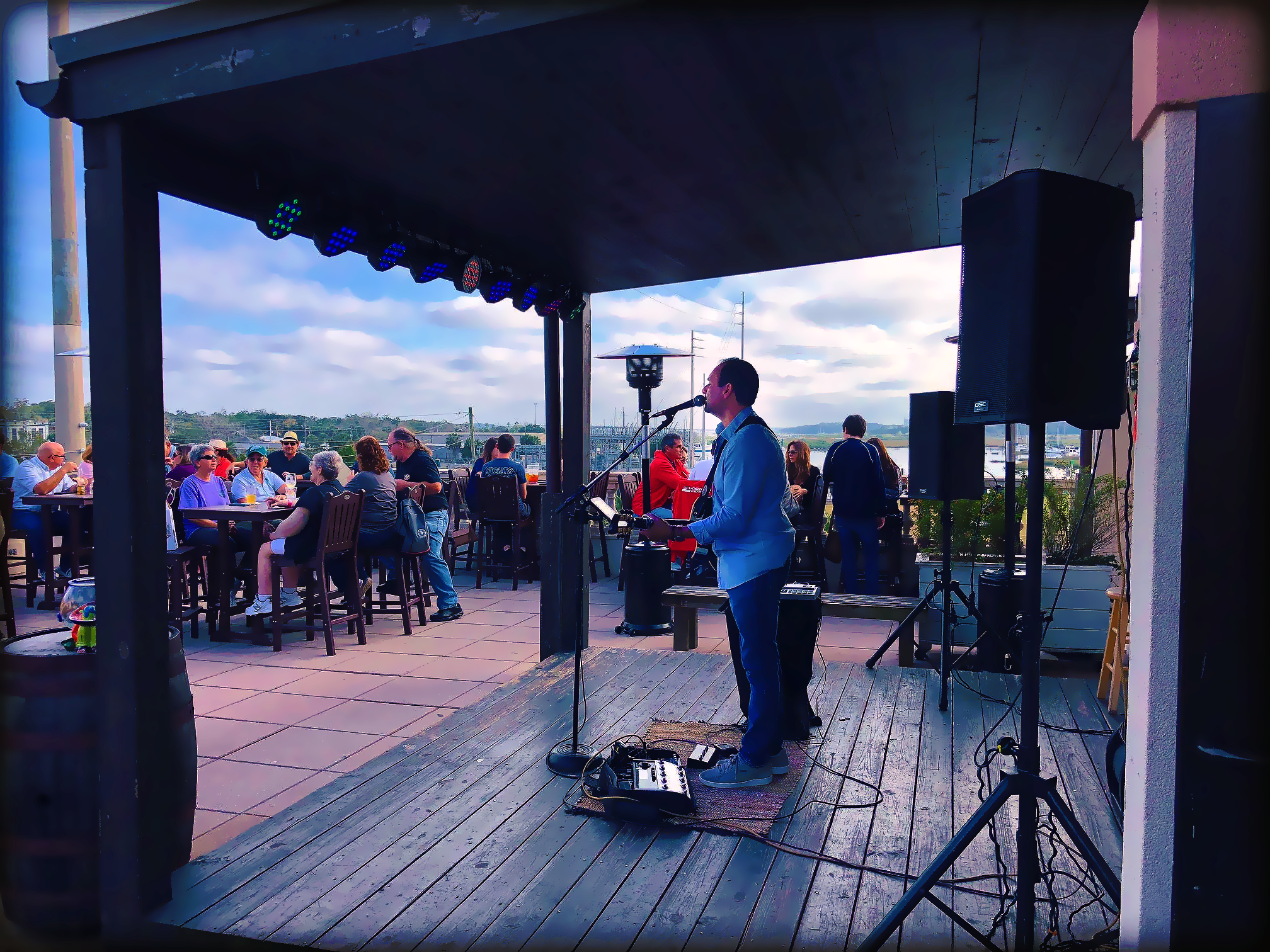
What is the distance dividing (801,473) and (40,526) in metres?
6.72

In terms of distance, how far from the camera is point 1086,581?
5.04 metres

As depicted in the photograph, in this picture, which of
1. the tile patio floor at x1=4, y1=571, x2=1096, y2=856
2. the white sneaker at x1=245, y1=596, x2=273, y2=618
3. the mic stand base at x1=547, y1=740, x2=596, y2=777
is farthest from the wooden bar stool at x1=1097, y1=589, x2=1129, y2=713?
the white sneaker at x1=245, y1=596, x2=273, y2=618

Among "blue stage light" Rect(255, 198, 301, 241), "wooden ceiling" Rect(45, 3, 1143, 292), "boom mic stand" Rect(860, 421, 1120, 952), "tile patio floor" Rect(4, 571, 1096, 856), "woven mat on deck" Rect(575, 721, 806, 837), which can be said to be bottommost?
"tile patio floor" Rect(4, 571, 1096, 856)

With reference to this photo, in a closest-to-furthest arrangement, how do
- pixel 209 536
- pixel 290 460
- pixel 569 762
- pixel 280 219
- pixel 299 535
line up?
pixel 280 219, pixel 569 762, pixel 299 535, pixel 209 536, pixel 290 460

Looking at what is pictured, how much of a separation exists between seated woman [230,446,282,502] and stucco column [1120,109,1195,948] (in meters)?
6.68

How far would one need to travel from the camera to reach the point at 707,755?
128 inches

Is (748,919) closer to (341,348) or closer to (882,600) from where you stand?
(882,600)

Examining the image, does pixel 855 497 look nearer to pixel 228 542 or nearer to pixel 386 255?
pixel 386 255

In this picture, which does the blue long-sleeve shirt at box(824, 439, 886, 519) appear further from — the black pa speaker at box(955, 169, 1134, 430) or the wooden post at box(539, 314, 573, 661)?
the black pa speaker at box(955, 169, 1134, 430)

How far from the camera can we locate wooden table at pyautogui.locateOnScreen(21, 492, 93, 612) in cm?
662

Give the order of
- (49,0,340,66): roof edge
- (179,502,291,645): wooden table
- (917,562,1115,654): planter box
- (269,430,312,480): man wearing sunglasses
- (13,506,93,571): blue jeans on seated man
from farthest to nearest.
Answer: (269,430,312,480): man wearing sunglasses
(13,506,93,571): blue jeans on seated man
(179,502,291,645): wooden table
(917,562,1115,654): planter box
(49,0,340,66): roof edge

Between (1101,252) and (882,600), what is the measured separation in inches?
135

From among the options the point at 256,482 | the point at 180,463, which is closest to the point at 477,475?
the point at 256,482

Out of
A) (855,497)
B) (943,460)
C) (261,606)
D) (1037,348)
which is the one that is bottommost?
(261,606)
